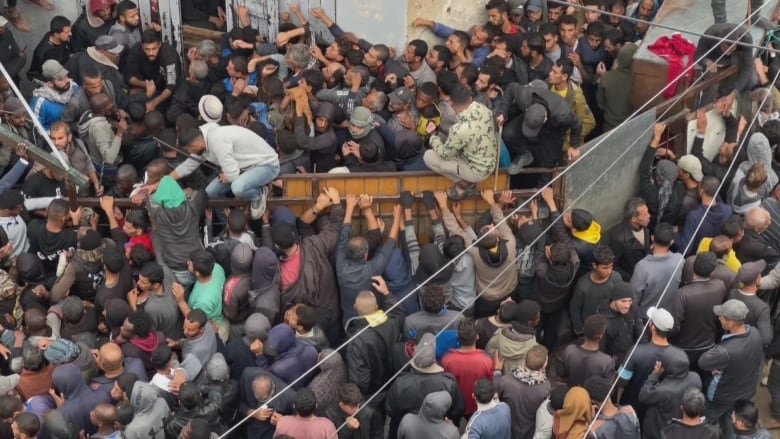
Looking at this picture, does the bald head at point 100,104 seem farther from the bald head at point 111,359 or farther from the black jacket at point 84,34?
the bald head at point 111,359

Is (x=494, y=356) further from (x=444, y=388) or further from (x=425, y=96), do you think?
(x=425, y=96)

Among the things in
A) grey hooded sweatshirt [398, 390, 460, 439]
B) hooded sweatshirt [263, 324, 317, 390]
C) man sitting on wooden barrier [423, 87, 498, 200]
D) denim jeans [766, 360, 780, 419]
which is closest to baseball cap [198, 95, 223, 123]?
man sitting on wooden barrier [423, 87, 498, 200]

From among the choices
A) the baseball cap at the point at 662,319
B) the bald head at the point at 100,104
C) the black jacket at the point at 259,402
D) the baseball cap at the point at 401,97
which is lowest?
the black jacket at the point at 259,402

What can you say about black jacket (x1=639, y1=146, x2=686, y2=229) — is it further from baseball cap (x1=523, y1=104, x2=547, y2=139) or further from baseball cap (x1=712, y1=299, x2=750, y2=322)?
baseball cap (x1=712, y1=299, x2=750, y2=322)

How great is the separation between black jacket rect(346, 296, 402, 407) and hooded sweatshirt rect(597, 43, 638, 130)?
3.92 meters

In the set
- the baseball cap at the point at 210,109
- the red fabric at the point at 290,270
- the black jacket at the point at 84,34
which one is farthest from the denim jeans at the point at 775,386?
the black jacket at the point at 84,34

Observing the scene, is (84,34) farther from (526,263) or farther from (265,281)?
(526,263)

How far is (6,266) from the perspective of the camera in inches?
328

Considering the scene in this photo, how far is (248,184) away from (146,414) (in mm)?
2352

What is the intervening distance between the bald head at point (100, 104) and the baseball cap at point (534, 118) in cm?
370

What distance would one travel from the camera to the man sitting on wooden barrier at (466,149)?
8.73 meters

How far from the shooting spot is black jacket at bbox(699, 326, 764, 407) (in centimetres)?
761

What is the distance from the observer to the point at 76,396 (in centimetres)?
705

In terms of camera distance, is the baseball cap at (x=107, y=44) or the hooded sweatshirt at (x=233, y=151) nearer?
the hooded sweatshirt at (x=233, y=151)
